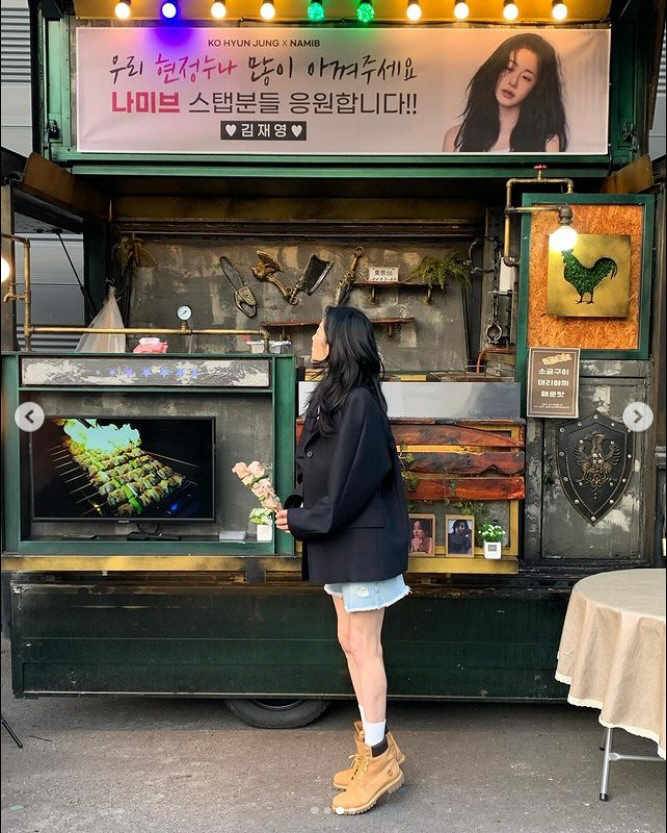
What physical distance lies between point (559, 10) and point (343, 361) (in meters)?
2.91

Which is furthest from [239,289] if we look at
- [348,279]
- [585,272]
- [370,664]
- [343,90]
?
[370,664]

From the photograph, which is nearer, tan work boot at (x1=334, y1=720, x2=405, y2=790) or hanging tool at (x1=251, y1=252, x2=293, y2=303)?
tan work boot at (x1=334, y1=720, x2=405, y2=790)

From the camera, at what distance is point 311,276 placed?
21.5 ft

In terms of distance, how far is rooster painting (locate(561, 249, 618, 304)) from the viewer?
15.4ft

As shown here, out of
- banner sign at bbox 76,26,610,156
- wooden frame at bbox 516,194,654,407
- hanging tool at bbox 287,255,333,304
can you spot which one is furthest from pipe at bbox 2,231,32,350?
wooden frame at bbox 516,194,654,407

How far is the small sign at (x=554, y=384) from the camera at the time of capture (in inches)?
185

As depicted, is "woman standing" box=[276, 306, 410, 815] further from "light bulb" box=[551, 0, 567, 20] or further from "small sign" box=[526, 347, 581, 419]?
"light bulb" box=[551, 0, 567, 20]

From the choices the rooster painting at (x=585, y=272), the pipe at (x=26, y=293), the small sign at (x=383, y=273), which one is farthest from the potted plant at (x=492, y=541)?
the small sign at (x=383, y=273)

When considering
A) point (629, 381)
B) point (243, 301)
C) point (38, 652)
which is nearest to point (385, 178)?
point (243, 301)

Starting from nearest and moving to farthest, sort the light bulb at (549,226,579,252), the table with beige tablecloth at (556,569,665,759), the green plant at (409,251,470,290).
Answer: the table with beige tablecloth at (556,569,665,759), the light bulb at (549,226,579,252), the green plant at (409,251,470,290)

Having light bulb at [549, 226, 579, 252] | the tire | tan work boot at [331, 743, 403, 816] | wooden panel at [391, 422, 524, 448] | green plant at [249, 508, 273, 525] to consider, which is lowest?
the tire

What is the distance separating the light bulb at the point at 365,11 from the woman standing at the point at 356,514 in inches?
97.7

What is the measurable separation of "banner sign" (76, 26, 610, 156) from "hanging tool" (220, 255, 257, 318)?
4.18 ft

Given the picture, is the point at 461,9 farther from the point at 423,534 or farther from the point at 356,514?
the point at 356,514
